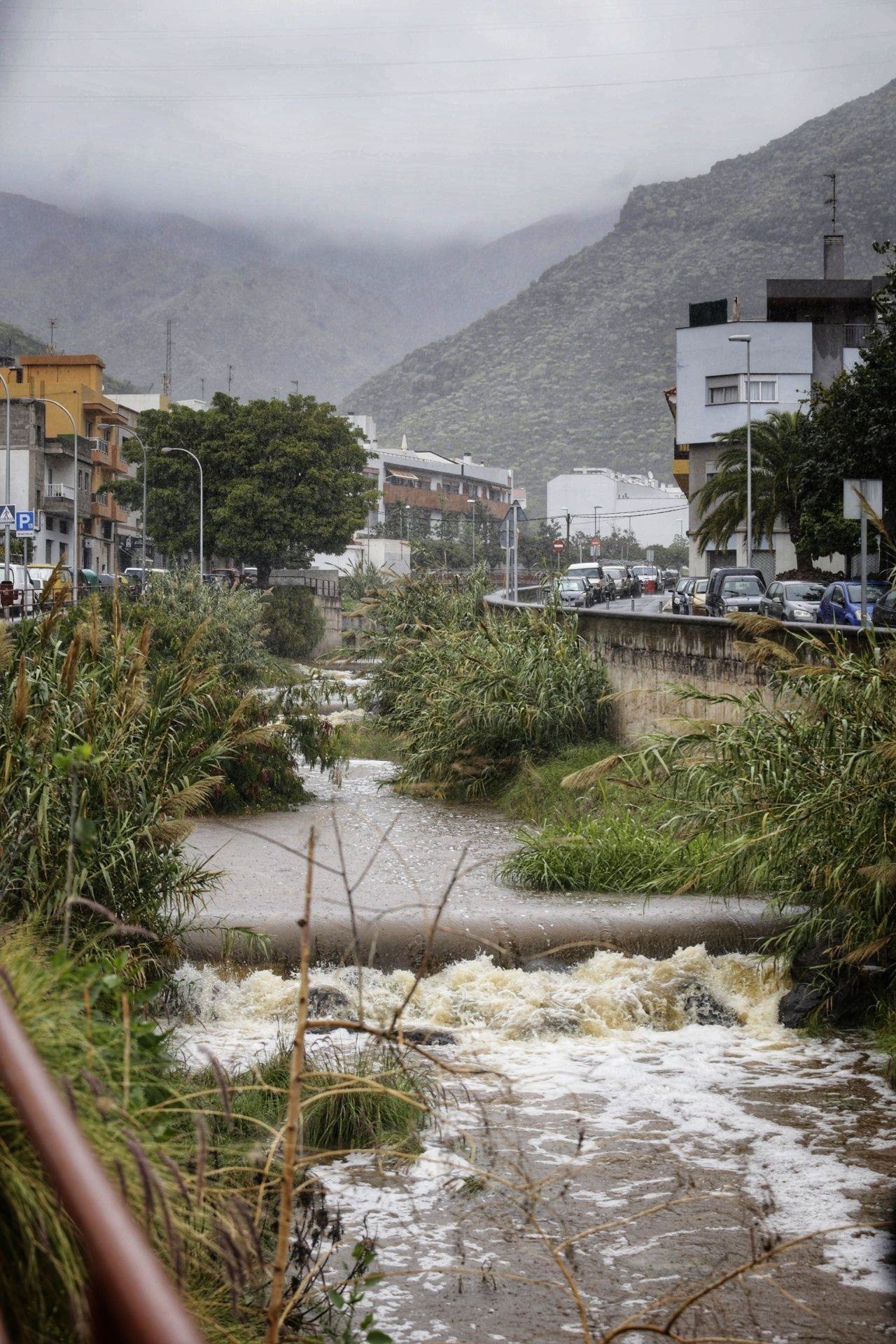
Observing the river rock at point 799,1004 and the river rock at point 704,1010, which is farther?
the river rock at point 704,1010

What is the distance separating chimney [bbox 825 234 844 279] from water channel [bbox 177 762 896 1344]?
58.7 m

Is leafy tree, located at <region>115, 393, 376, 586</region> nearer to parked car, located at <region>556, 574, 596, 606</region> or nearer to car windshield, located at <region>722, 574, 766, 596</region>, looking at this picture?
parked car, located at <region>556, 574, 596, 606</region>

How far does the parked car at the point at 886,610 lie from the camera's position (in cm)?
2386

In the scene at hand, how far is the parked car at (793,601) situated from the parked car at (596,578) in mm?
17397

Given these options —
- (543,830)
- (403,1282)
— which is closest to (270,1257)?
(403,1282)

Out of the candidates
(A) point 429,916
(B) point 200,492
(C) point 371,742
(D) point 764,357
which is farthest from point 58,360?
(A) point 429,916

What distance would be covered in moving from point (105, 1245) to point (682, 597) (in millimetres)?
48016

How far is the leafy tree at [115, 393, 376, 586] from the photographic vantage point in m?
60.5

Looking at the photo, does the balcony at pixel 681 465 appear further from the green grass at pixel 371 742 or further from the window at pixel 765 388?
the green grass at pixel 371 742

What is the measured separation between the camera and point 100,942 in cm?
774

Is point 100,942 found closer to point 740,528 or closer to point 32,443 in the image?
point 740,528

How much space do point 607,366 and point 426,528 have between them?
84.8 metres

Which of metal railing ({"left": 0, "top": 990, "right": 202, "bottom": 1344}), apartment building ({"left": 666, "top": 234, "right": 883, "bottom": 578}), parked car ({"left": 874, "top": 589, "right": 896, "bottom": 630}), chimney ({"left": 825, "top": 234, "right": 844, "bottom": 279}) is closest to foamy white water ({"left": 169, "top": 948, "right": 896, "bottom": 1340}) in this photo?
metal railing ({"left": 0, "top": 990, "right": 202, "bottom": 1344})

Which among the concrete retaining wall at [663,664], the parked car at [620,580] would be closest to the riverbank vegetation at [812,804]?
the concrete retaining wall at [663,664]
